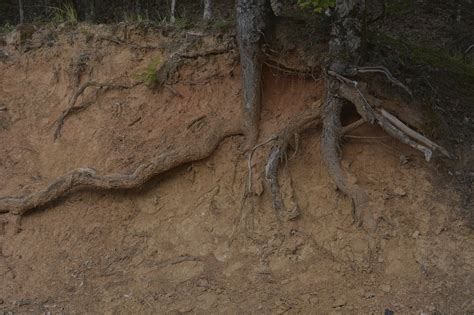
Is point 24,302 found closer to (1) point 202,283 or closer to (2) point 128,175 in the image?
(2) point 128,175

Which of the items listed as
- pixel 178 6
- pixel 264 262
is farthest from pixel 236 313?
pixel 178 6

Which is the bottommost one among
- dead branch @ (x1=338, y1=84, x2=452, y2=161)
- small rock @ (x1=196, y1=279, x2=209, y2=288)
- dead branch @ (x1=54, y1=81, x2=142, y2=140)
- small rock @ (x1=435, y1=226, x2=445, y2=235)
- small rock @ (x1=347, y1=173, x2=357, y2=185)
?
small rock @ (x1=196, y1=279, x2=209, y2=288)

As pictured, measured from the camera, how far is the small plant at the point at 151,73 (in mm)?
7355

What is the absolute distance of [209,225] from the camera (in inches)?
254

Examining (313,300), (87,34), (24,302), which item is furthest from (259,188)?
(87,34)

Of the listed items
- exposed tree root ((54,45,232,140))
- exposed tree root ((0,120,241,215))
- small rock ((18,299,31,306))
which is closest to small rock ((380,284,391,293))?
exposed tree root ((0,120,241,215))

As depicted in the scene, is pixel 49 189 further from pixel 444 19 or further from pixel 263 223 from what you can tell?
pixel 444 19

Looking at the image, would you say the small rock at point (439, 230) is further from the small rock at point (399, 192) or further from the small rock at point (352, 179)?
the small rock at point (352, 179)

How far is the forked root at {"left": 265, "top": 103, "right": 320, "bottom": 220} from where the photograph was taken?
621 cm

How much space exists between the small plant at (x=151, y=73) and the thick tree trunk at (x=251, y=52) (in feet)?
4.70

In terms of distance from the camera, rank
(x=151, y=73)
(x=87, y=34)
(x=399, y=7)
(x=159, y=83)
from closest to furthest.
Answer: (x=151, y=73) < (x=159, y=83) < (x=87, y=34) < (x=399, y=7)

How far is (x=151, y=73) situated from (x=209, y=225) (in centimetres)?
228

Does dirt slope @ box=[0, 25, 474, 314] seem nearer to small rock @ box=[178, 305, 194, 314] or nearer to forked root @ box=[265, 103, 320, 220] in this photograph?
small rock @ box=[178, 305, 194, 314]

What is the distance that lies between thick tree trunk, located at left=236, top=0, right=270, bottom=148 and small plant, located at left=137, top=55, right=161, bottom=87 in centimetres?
143
